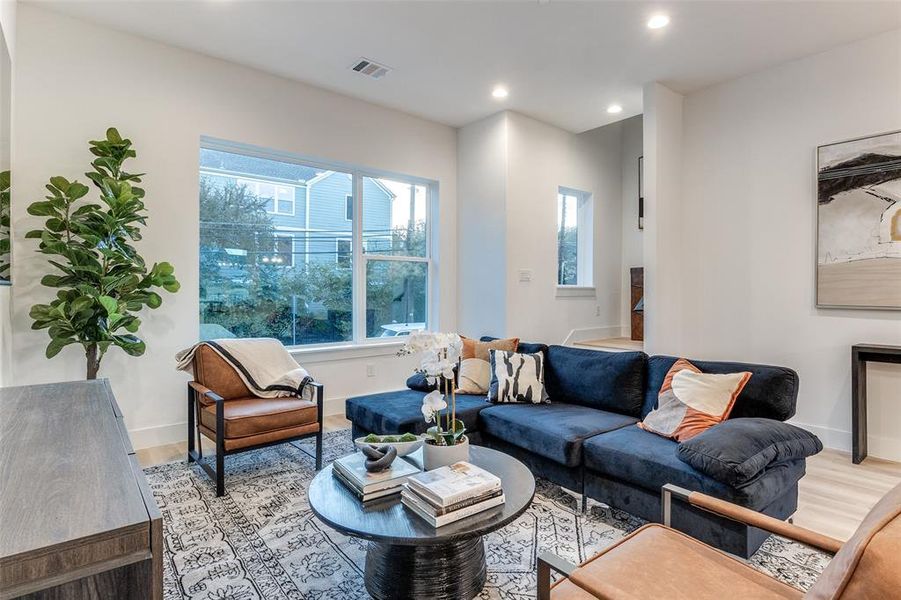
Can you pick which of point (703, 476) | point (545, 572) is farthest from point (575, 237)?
point (545, 572)

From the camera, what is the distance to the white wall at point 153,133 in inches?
117

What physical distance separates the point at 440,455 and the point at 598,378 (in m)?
1.55

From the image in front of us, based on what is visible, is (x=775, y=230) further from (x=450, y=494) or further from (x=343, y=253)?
(x=343, y=253)

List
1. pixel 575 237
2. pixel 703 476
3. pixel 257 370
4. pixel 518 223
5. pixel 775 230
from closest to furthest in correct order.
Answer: pixel 703 476, pixel 257 370, pixel 775 230, pixel 518 223, pixel 575 237

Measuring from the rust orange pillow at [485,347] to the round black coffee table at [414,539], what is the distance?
168 centimetres

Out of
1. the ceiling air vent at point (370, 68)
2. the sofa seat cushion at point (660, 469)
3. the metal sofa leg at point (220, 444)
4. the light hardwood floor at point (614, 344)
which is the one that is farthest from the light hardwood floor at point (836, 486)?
the ceiling air vent at point (370, 68)

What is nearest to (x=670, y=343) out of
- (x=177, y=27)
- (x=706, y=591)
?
(x=706, y=591)

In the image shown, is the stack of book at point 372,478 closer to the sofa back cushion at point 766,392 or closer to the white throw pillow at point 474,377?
the white throw pillow at point 474,377

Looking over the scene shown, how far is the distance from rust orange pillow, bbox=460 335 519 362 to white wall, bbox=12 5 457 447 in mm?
1494

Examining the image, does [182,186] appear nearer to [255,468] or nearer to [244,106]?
[244,106]

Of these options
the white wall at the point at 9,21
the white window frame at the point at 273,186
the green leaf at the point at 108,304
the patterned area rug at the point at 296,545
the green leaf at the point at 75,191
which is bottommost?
the patterned area rug at the point at 296,545

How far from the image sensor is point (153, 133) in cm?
342

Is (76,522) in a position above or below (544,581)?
above

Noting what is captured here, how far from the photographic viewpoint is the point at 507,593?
5.81ft
